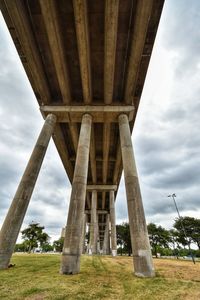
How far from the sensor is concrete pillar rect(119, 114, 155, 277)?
335 inches

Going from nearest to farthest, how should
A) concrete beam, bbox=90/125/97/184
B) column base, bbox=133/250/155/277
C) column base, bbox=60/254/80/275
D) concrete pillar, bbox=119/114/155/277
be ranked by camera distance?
column base, bbox=133/250/155/277, column base, bbox=60/254/80/275, concrete pillar, bbox=119/114/155/277, concrete beam, bbox=90/125/97/184

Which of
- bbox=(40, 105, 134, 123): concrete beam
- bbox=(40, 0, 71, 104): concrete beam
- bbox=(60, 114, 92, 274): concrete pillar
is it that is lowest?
bbox=(60, 114, 92, 274): concrete pillar

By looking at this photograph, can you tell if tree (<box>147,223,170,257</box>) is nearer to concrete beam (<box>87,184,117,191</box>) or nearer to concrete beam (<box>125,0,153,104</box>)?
concrete beam (<box>87,184,117,191</box>)

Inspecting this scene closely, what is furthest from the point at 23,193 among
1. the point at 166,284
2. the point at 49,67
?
the point at 49,67

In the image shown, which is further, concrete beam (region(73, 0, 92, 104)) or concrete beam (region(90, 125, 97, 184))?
concrete beam (region(90, 125, 97, 184))

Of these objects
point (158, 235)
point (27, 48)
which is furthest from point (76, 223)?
point (158, 235)

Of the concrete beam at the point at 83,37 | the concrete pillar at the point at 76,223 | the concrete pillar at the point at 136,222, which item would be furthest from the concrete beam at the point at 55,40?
the concrete pillar at the point at 136,222

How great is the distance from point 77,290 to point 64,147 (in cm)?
1828

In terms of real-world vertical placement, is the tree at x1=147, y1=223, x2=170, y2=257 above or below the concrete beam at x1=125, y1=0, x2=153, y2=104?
below

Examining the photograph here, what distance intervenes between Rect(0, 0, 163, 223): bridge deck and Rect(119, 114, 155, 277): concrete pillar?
6244 mm

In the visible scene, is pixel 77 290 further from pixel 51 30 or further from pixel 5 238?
pixel 51 30

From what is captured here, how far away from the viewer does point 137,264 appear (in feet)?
28.4

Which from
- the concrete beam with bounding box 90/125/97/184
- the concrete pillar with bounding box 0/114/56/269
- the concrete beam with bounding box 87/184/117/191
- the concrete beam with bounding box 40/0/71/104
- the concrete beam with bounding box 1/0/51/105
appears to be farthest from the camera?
the concrete beam with bounding box 87/184/117/191

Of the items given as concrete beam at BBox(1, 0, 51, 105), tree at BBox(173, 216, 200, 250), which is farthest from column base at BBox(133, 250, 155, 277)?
tree at BBox(173, 216, 200, 250)
